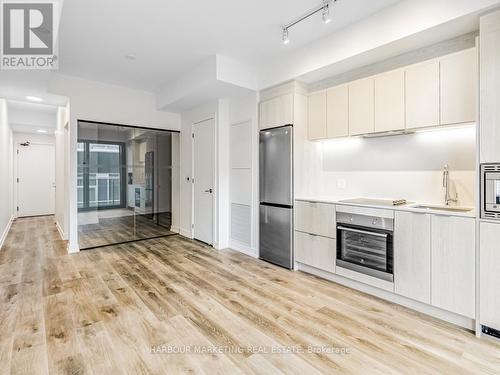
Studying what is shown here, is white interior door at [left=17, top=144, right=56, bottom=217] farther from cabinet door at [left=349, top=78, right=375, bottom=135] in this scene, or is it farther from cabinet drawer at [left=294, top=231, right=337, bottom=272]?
cabinet door at [left=349, top=78, right=375, bottom=135]

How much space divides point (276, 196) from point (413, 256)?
1794mm

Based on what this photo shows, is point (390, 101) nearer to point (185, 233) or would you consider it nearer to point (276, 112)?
point (276, 112)

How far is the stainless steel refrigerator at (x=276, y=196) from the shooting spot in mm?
3529

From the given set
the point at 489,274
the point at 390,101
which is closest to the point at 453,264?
the point at 489,274

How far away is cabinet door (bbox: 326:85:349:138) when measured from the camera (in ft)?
10.3

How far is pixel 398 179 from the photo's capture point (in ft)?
9.93

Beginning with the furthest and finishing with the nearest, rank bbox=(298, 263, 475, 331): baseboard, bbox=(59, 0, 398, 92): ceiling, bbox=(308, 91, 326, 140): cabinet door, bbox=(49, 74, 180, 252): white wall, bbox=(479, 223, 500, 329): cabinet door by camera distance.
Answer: bbox=(49, 74, 180, 252): white wall < bbox=(308, 91, 326, 140): cabinet door < bbox=(59, 0, 398, 92): ceiling < bbox=(298, 263, 475, 331): baseboard < bbox=(479, 223, 500, 329): cabinet door

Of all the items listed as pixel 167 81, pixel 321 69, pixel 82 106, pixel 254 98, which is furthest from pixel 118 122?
pixel 321 69

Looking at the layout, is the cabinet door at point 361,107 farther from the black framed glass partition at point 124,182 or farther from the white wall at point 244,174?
the black framed glass partition at point 124,182

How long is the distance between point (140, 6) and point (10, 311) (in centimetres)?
319

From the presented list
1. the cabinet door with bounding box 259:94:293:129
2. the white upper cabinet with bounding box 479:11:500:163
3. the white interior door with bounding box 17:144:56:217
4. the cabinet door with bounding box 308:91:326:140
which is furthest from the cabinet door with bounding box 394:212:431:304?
the white interior door with bounding box 17:144:56:217

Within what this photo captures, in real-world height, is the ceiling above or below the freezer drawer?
above

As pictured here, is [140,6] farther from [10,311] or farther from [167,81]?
[10,311]

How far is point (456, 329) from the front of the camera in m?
Answer: 2.17
